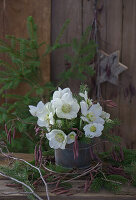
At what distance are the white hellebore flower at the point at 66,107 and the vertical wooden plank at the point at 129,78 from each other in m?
1.50

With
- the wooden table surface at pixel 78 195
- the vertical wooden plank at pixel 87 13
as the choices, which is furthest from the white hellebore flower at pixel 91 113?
A: the vertical wooden plank at pixel 87 13

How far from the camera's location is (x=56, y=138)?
3.71ft

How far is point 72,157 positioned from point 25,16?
5.50 ft

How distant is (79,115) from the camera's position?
1.19 metres

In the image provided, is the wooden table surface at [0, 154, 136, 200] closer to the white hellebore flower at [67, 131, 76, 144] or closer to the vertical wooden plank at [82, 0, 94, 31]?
the white hellebore flower at [67, 131, 76, 144]

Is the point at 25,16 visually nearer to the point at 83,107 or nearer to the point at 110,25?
the point at 110,25

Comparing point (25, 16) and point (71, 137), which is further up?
point (25, 16)

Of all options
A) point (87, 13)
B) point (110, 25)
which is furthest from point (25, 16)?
point (110, 25)

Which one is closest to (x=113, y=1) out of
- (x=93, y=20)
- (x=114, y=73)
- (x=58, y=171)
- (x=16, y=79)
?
(x=93, y=20)

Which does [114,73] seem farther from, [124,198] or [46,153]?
[124,198]

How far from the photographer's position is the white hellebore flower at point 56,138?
1122mm

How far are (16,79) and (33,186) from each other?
1.21 meters

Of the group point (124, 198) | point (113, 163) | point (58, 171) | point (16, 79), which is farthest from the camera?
point (16, 79)

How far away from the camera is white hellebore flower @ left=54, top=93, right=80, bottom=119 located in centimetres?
112
